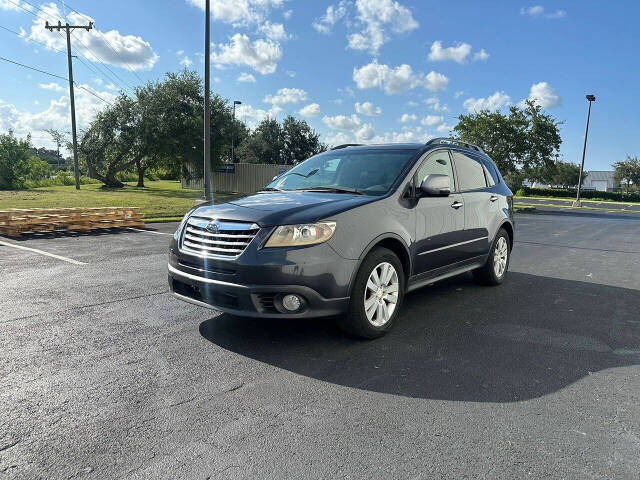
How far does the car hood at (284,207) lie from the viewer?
3607mm

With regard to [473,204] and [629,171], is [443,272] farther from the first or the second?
[629,171]

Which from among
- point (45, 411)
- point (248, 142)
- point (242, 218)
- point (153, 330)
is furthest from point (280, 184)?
point (248, 142)

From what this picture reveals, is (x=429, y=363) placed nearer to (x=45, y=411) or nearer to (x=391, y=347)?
(x=391, y=347)

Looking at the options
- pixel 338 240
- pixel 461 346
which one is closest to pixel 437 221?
pixel 461 346

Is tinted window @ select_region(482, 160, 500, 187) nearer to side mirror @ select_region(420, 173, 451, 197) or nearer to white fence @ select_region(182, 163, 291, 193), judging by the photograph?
side mirror @ select_region(420, 173, 451, 197)

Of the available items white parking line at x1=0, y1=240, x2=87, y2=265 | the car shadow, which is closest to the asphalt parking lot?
the car shadow

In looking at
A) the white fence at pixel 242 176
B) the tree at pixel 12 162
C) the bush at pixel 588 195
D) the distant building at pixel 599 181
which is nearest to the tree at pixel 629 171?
the bush at pixel 588 195

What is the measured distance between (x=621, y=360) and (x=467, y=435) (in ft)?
6.53

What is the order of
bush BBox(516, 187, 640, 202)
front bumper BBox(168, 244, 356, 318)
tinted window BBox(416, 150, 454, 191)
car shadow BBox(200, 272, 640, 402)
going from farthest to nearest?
bush BBox(516, 187, 640, 202)
tinted window BBox(416, 150, 454, 191)
front bumper BBox(168, 244, 356, 318)
car shadow BBox(200, 272, 640, 402)

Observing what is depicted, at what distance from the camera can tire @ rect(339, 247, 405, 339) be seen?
376 centimetres

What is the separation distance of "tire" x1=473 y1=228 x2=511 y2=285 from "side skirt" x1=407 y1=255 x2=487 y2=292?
191 millimetres

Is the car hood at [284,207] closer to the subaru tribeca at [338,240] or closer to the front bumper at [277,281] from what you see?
the subaru tribeca at [338,240]

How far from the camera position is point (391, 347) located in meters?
3.85

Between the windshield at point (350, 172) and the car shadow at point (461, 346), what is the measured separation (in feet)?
4.59
